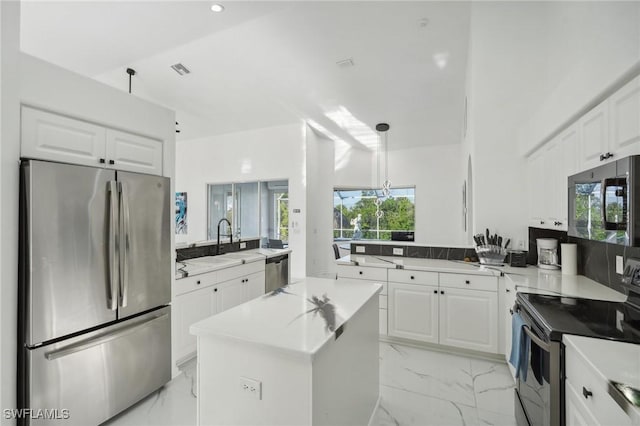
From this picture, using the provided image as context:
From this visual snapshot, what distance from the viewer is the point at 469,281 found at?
9.24 feet

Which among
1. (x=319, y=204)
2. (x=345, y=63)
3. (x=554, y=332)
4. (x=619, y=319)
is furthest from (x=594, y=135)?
(x=319, y=204)

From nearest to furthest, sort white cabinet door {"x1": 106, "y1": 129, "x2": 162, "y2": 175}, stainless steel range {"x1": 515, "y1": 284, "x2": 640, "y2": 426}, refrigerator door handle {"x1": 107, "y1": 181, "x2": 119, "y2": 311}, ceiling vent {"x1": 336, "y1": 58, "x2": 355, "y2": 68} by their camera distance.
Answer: stainless steel range {"x1": 515, "y1": 284, "x2": 640, "y2": 426}, refrigerator door handle {"x1": 107, "y1": 181, "x2": 119, "y2": 311}, white cabinet door {"x1": 106, "y1": 129, "x2": 162, "y2": 175}, ceiling vent {"x1": 336, "y1": 58, "x2": 355, "y2": 68}

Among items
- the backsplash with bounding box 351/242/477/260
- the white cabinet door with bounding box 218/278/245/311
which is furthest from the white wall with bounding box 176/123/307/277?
the white cabinet door with bounding box 218/278/245/311

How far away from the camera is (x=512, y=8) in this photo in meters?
2.96

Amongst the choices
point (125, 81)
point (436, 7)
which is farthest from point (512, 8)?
point (125, 81)

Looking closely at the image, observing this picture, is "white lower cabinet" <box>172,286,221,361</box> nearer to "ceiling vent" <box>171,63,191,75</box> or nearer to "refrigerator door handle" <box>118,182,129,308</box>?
"refrigerator door handle" <box>118,182,129,308</box>

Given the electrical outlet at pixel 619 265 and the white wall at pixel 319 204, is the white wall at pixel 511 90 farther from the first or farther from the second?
the white wall at pixel 319 204

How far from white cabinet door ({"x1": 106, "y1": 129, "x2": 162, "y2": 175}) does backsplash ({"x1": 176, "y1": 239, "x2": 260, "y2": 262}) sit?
128 cm

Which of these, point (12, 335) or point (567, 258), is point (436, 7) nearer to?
point (567, 258)

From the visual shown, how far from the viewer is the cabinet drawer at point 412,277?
9.74 ft

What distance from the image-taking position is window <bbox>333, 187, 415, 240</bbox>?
7.24 m

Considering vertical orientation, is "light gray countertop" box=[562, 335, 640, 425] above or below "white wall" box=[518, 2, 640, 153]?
below

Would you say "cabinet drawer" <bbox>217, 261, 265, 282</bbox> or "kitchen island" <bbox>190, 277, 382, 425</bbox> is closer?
"kitchen island" <bbox>190, 277, 382, 425</bbox>

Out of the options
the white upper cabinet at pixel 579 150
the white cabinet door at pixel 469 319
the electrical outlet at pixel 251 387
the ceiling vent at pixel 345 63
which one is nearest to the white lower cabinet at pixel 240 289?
the electrical outlet at pixel 251 387
